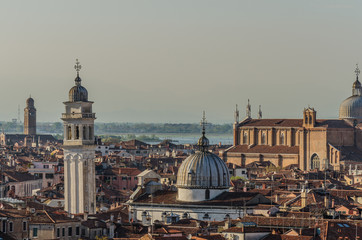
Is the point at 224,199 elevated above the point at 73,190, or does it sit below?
below

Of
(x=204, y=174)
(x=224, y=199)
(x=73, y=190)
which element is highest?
(x=204, y=174)

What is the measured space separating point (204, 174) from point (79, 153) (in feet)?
27.0

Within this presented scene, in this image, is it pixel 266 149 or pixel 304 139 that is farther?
pixel 266 149

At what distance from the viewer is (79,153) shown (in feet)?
195

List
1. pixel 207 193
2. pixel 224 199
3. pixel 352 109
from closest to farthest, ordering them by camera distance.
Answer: pixel 224 199 → pixel 207 193 → pixel 352 109

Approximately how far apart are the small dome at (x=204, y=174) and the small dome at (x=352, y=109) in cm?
8159

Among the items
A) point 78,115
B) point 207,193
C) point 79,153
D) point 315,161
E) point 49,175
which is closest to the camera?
point 207,193

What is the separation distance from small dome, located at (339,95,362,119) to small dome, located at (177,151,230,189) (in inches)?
3212

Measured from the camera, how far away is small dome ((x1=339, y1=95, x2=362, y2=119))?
440 ft

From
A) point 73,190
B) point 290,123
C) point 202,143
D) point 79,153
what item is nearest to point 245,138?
point 290,123

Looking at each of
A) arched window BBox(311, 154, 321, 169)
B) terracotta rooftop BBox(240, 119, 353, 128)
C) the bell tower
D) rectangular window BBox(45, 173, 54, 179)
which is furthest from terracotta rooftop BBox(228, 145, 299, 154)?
rectangular window BBox(45, 173, 54, 179)

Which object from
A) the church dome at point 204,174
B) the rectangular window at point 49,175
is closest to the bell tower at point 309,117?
the rectangular window at point 49,175

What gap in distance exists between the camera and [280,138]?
132 meters

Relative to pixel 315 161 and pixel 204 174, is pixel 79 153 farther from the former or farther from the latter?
pixel 315 161
